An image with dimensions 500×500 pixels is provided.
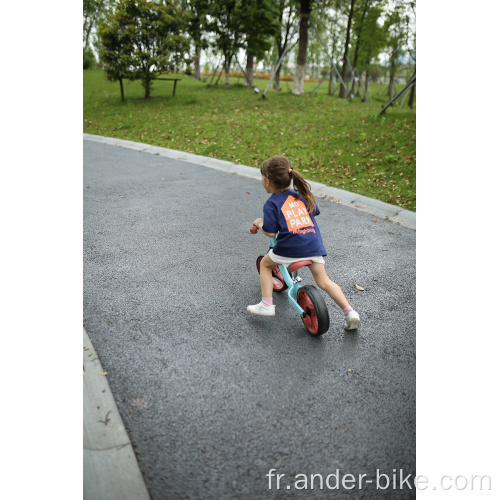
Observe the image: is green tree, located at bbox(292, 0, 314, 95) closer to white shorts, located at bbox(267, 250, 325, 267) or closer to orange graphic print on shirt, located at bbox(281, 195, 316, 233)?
orange graphic print on shirt, located at bbox(281, 195, 316, 233)

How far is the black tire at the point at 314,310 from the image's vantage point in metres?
3.18

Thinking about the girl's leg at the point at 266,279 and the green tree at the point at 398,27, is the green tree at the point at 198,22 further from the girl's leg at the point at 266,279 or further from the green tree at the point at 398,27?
the girl's leg at the point at 266,279

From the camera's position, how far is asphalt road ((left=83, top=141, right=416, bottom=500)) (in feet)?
7.22

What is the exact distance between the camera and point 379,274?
4.54 metres

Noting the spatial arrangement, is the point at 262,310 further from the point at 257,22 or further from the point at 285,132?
the point at 257,22

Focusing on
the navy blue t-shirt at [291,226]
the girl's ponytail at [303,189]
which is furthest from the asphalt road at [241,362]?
the girl's ponytail at [303,189]

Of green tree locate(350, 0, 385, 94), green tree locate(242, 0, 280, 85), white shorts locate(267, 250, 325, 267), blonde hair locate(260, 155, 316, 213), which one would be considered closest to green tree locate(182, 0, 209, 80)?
green tree locate(242, 0, 280, 85)

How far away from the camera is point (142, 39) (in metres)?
15.9

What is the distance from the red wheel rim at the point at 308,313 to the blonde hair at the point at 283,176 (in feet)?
2.33

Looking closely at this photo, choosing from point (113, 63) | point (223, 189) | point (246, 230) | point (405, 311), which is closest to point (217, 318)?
point (405, 311)

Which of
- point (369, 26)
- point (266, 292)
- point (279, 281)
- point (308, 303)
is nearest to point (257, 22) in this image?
point (369, 26)

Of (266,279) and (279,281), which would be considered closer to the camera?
(266,279)

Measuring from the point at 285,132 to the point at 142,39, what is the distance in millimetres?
8072

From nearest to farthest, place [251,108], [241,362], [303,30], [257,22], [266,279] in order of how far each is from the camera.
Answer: [241,362] → [266,279] → [251,108] → [303,30] → [257,22]
